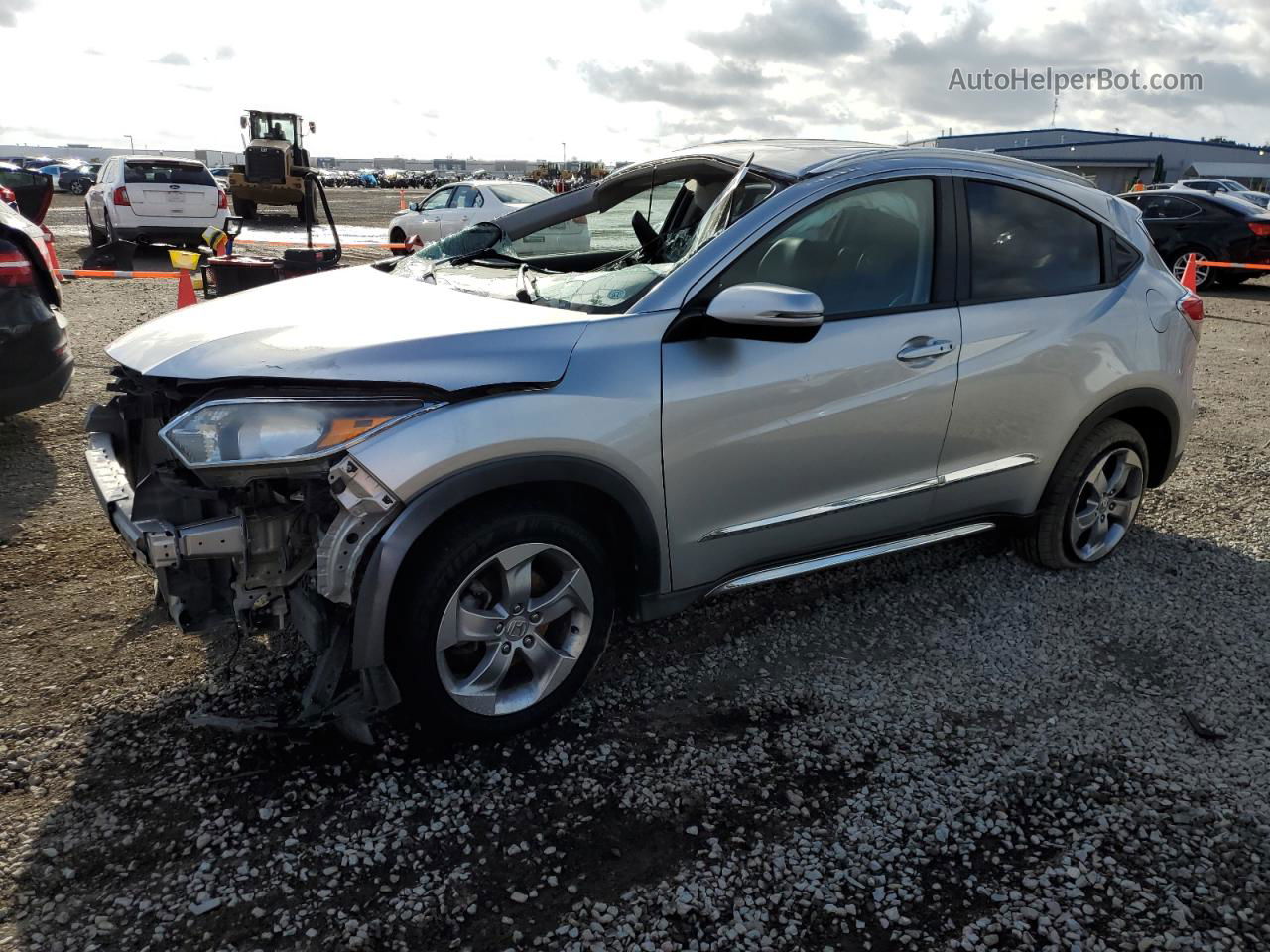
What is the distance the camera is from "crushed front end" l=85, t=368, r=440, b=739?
2537 mm

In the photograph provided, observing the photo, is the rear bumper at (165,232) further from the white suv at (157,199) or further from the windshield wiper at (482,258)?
the windshield wiper at (482,258)

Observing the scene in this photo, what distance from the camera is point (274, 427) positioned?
256 cm

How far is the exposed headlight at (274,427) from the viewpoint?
2.53 meters

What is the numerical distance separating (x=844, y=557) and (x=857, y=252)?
1106mm

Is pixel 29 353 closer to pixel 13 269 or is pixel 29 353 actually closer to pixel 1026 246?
pixel 13 269

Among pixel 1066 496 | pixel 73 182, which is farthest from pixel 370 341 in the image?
pixel 73 182

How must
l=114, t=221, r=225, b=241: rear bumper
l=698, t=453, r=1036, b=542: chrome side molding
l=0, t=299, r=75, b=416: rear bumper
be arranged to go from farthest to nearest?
l=114, t=221, r=225, b=241: rear bumper
l=0, t=299, r=75, b=416: rear bumper
l=698, t=453, r=1036, b=542: chrome side molding

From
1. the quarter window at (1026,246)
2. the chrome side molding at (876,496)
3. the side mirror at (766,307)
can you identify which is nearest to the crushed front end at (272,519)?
the side mirror at (766,307)

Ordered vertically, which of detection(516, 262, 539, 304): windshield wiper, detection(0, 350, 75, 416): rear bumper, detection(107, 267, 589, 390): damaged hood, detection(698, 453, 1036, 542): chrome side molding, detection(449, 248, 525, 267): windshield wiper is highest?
detection(449, 248, 525, 267): windshield wiper

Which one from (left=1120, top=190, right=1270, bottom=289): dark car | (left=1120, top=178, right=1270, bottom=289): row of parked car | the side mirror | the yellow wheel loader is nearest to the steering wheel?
the side mirror

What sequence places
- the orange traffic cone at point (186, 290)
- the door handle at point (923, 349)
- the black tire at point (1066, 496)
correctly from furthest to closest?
the orange traffic cone at point (186, 290) → the black tire at point (1066, 496) → the door handle at point (923, 349)

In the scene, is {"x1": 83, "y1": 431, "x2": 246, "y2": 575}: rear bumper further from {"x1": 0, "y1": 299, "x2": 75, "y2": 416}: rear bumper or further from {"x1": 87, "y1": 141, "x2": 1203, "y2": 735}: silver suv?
{"x1": 0, "y1": 299, "x2": 75, "y2": 416}: rear bumper

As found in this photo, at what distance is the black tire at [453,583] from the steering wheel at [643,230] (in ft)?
4.94

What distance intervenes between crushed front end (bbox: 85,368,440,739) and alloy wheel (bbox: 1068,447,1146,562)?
3017 millimetres
